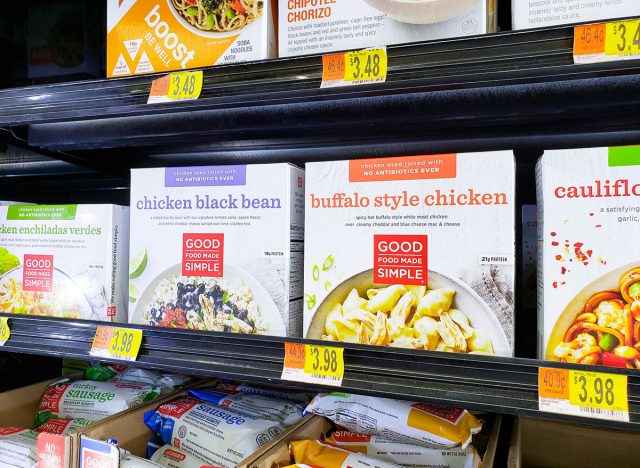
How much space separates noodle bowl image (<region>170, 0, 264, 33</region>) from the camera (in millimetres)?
1119

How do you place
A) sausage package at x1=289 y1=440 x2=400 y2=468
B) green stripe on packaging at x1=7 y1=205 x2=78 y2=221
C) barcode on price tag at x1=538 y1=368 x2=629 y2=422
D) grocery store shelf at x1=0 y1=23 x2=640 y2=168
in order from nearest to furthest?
barcode on price tag at x1=538 y1=368 x2=629 y2=422 < grocery store shelf at x1=0 y1=23 x2=640 y2=168 < sausage package at x1=289 y1=440 x2=400 y2=468 < green stripe on packaging at x1=7 y1=205 x2=78 y2=221

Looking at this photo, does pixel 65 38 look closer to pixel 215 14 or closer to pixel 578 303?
pixel 215 14

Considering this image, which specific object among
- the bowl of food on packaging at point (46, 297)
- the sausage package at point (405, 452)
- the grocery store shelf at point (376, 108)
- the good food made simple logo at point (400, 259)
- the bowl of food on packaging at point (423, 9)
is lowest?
the sausage package at point (405, 452)

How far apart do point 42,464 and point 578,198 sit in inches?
51.8

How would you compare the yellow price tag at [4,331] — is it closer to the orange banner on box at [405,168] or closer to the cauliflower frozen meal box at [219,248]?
the cauliflower frozen meal box at [219,248]

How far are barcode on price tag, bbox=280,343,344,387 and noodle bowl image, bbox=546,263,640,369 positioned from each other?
388 millimetres

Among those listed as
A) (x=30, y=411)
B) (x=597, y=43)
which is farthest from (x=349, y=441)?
(x=30, y=411)

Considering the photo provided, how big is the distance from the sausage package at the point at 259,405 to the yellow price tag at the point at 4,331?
0.49 metres

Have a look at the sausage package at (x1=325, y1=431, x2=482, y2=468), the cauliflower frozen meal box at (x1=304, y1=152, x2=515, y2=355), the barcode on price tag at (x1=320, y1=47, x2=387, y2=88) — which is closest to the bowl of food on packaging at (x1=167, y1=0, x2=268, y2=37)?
the barcode on price tag at (x1=320, y1=47, x2=387, y2=88)

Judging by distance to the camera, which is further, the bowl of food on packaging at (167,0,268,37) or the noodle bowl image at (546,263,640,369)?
the bowl of food on packaging at (167,0,268,37)

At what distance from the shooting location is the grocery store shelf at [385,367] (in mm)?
826

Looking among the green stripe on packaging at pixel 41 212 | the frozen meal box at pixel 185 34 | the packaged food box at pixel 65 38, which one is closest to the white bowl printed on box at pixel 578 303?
the frozen meal box at pixel 185 34

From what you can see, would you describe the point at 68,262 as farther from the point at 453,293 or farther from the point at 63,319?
the point at 453,293

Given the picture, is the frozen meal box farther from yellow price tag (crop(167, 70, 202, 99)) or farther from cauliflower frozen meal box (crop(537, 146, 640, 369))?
cauliflower frozen meal box (crop(537, 146, 640, 369))
